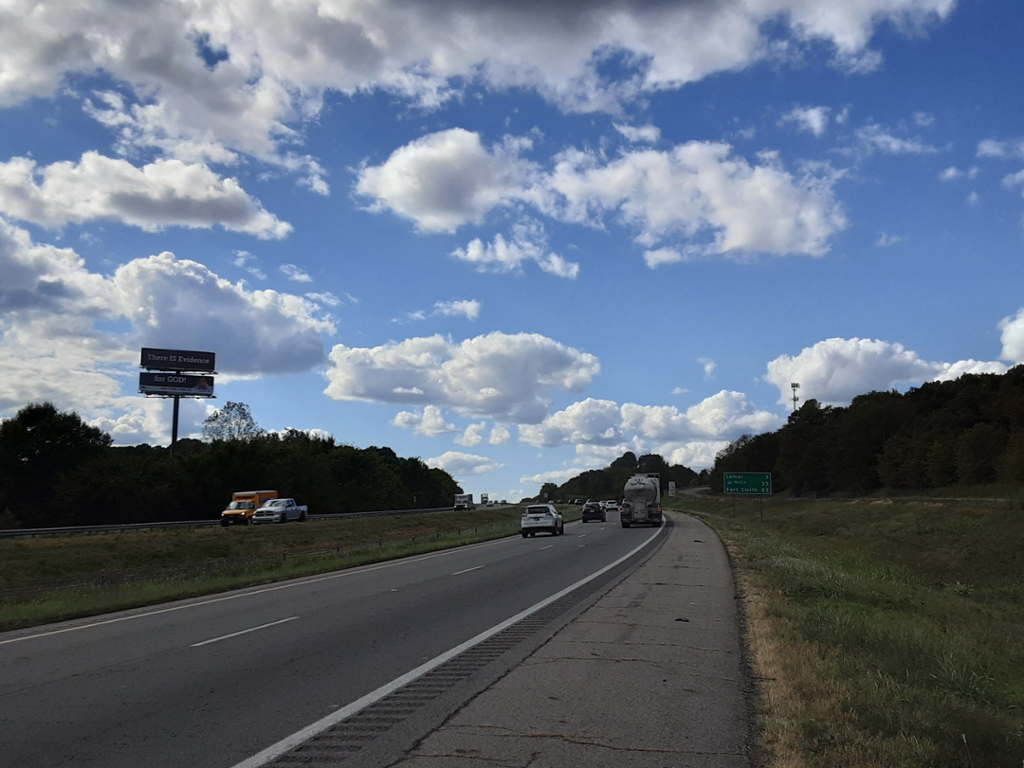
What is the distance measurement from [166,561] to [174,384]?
60.4 meters

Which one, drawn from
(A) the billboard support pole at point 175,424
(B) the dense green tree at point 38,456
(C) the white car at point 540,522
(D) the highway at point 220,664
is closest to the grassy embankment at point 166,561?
(C) the white car at point 540,522

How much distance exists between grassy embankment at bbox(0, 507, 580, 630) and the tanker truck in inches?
301

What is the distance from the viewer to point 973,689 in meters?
8.74

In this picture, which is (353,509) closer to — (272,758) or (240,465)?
(240,465)

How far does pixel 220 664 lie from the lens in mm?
10289

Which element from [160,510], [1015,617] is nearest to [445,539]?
[1015,617]

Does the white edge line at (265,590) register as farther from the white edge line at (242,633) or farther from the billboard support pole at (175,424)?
the billboard support pole at (175,424)

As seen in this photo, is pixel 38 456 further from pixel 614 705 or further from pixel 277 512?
pixel 614 705

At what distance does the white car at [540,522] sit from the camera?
46969mm

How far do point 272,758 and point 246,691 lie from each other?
2664 millimetres

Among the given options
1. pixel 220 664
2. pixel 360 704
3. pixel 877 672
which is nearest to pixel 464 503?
pixel 220 664

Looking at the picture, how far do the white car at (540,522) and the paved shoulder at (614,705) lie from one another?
33.6m

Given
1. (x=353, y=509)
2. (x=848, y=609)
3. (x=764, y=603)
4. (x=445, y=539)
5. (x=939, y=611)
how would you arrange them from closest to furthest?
(x=848, y=609)
(x=764, y=603)
(x=939, y=611)
(x=445, y=539)
(x=353, y=509)

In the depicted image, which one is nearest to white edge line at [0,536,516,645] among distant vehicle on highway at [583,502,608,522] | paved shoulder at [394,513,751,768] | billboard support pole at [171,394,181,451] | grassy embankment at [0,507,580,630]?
Answer: grassy embankment at [0,507,580,630]
